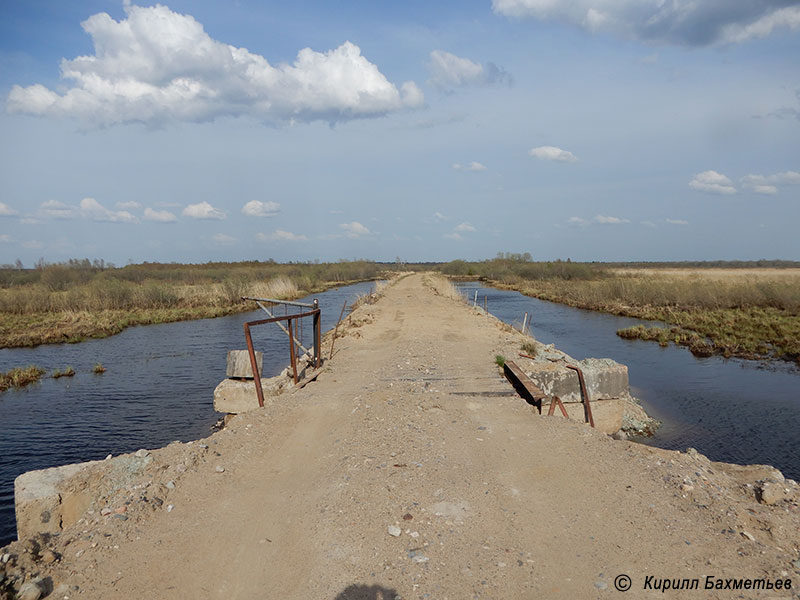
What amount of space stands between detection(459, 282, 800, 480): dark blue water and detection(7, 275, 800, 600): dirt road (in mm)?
Answer: 4417

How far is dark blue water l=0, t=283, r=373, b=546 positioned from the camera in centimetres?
1062

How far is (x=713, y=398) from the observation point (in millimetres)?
14703

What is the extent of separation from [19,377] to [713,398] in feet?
70.5

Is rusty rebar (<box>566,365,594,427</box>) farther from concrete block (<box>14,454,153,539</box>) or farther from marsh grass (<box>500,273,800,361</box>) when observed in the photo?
marsh grass (<box>500,273,800,361</box>)

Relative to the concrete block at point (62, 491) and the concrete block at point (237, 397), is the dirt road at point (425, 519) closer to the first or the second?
Answer: the concrete block at point (62, 491)

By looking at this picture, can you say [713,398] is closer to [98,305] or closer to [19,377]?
[19,377]

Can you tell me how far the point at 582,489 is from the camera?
5.60m

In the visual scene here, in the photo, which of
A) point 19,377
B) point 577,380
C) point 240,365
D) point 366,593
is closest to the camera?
point 366,593

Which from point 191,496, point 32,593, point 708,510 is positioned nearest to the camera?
point 32,593

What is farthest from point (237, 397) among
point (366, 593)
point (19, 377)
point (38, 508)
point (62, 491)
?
point (19, 377)

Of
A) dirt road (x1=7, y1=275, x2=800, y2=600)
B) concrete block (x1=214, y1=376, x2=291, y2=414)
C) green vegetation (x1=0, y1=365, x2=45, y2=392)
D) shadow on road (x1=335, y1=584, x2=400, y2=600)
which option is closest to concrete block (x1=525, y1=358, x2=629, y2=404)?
dirt road (x1=7, y1=275, x2=800, y2=600)

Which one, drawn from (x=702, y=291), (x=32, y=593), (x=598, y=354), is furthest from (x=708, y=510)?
(x=702, y=291)

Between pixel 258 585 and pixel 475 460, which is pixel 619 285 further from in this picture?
pixel 258 585

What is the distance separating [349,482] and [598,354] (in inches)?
669
